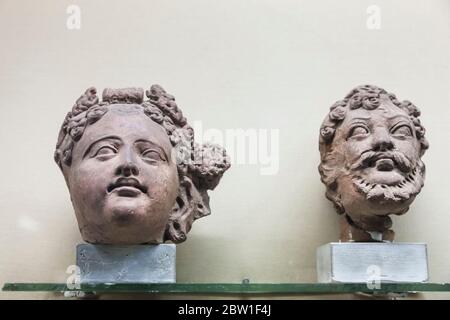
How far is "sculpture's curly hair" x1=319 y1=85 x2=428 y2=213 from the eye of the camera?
1.49 m

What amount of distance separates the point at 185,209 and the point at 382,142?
407 mm

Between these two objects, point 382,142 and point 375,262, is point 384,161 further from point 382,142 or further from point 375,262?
point 375,262

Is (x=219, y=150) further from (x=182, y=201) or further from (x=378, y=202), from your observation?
(x=378, y=202)

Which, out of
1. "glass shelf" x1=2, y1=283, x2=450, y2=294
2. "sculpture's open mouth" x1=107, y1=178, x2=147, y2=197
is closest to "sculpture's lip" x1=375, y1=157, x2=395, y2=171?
"glass shelf" x1=2, y1=283, x2=450, y2=294

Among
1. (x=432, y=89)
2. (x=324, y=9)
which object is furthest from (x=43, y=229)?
(x=432, y=89)

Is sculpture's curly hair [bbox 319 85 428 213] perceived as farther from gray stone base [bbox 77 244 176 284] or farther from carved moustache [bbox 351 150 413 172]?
gray stone base [bbox 77 244 176 284]

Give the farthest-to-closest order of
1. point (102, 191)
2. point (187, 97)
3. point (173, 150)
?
1. point (187, 97)
2. point (173, 150)
3. point (102, 191)

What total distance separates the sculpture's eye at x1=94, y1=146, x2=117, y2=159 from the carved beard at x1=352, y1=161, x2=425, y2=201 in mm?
469

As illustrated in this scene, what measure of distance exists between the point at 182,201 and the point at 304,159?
1.29 feet

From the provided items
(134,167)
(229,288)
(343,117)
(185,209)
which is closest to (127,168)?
(134,167)

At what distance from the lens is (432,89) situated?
1.77 m

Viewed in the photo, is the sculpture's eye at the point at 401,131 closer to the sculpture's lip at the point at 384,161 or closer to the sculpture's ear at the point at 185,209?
the sculpture's lip at the point at 384,161

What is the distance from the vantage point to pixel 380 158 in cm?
141

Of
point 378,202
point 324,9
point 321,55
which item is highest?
point 324,9
